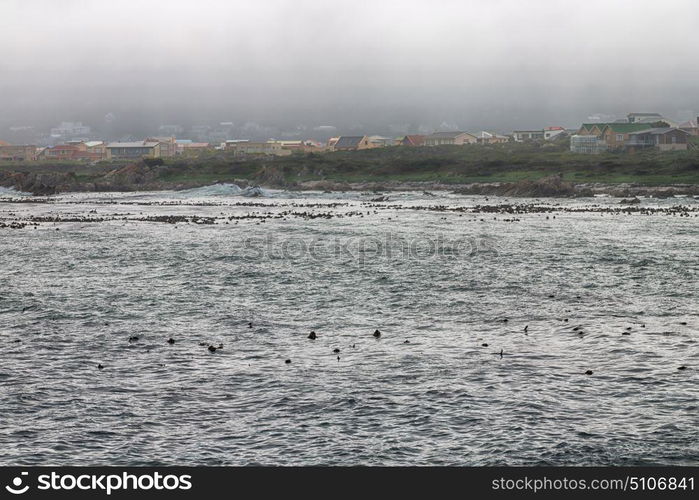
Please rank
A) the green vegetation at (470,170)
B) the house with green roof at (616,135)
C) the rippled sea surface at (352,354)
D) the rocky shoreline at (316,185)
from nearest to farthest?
the rippled sea surface at (352,354), the rocky shoreline at (316,185), the green vegetation at (470,170), the house with green roof at (616,135)

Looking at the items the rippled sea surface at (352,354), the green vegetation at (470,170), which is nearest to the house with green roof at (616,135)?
the green vegetation at (470,170)

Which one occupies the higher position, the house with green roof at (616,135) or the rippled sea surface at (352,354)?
the house with green roof at (616,135)

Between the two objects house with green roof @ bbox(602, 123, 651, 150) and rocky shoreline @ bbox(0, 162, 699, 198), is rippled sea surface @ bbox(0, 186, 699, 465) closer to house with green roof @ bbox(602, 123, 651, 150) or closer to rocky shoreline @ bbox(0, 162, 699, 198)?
rocky shoreline @ bbox(0, 162, 699, 198)

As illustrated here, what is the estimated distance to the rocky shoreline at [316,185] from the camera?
115 m

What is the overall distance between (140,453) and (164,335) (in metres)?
11.5

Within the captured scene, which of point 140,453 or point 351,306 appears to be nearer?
point 140,453

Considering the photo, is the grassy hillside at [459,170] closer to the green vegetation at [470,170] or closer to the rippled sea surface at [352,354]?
the green vegetation at [470,170]

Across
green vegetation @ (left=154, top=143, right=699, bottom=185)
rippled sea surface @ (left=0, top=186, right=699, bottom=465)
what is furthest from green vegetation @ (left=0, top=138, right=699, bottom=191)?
rippled sea surface @ (left=0, top=186, right=699, bottom=465)

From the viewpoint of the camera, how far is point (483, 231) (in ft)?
219

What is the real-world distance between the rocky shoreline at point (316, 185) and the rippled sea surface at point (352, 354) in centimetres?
5931

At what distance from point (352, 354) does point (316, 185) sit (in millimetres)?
121087

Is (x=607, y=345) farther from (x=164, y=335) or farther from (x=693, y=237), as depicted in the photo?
(x=693, y=237)
